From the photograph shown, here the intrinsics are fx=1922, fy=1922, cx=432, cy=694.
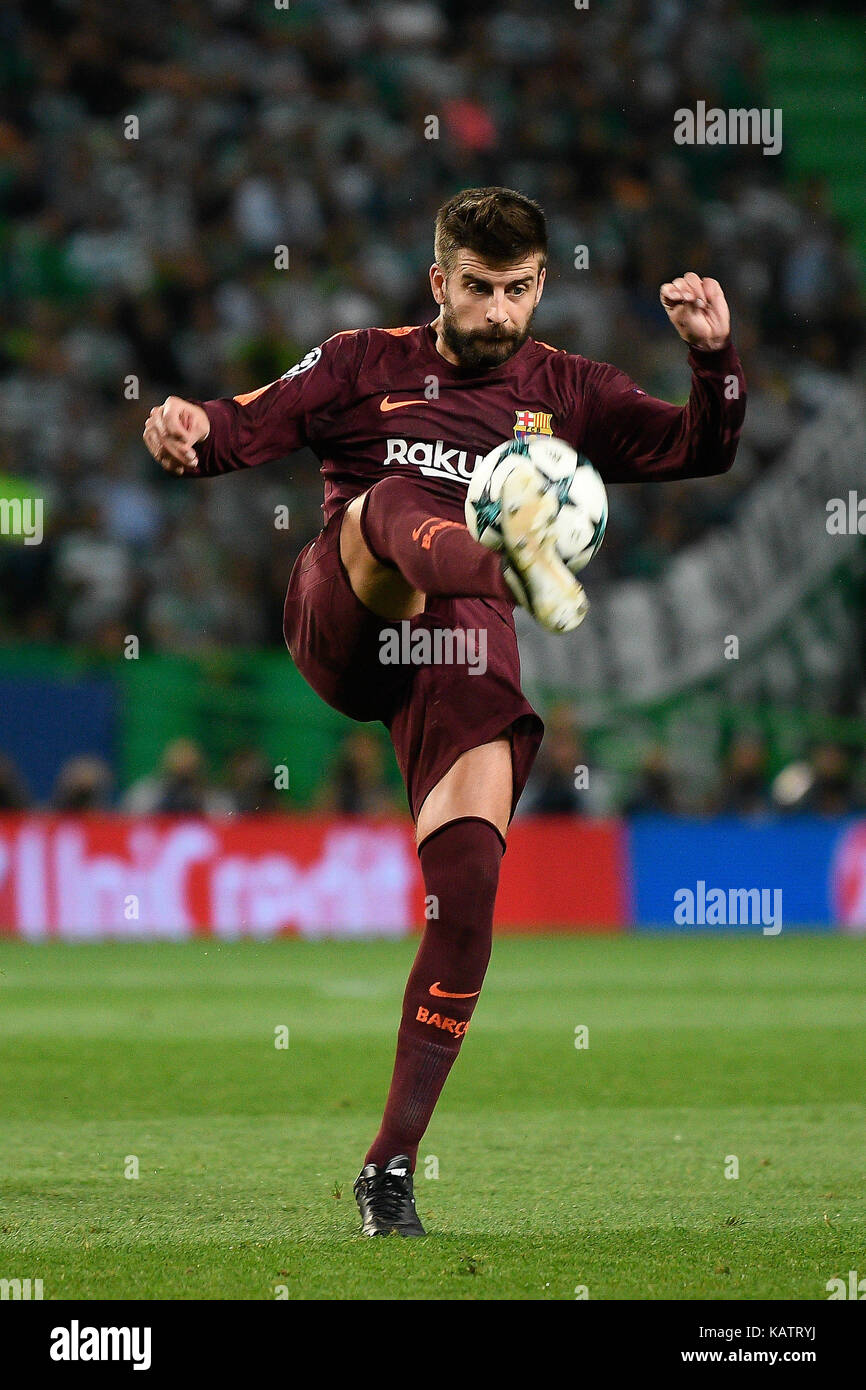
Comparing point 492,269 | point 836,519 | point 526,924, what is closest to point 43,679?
point 526,924

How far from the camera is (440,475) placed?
Result: 15.0 ft

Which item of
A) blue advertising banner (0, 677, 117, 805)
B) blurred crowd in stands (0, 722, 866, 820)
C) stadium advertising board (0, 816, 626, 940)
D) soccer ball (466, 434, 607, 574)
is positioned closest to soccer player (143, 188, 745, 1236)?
soccer ball (466, 434, 607, 574)

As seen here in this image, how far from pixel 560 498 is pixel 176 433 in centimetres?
88

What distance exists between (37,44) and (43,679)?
7.15 m

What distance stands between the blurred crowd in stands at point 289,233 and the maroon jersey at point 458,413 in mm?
8345

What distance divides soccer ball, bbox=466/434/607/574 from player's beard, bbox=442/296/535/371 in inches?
23.7

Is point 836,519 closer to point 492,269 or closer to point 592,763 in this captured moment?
point 592,763

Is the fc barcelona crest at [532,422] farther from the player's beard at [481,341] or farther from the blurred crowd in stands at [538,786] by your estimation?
the blurred crowd in stands at [538,786]

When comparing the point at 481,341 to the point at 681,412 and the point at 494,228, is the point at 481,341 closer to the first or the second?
the point at 494,228

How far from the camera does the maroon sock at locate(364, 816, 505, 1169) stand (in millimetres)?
4312

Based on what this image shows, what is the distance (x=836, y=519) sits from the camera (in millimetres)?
15297

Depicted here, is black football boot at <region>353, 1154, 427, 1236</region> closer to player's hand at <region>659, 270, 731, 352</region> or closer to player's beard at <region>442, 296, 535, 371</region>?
player's beard at <region>442, 296, 535, 371</region>
